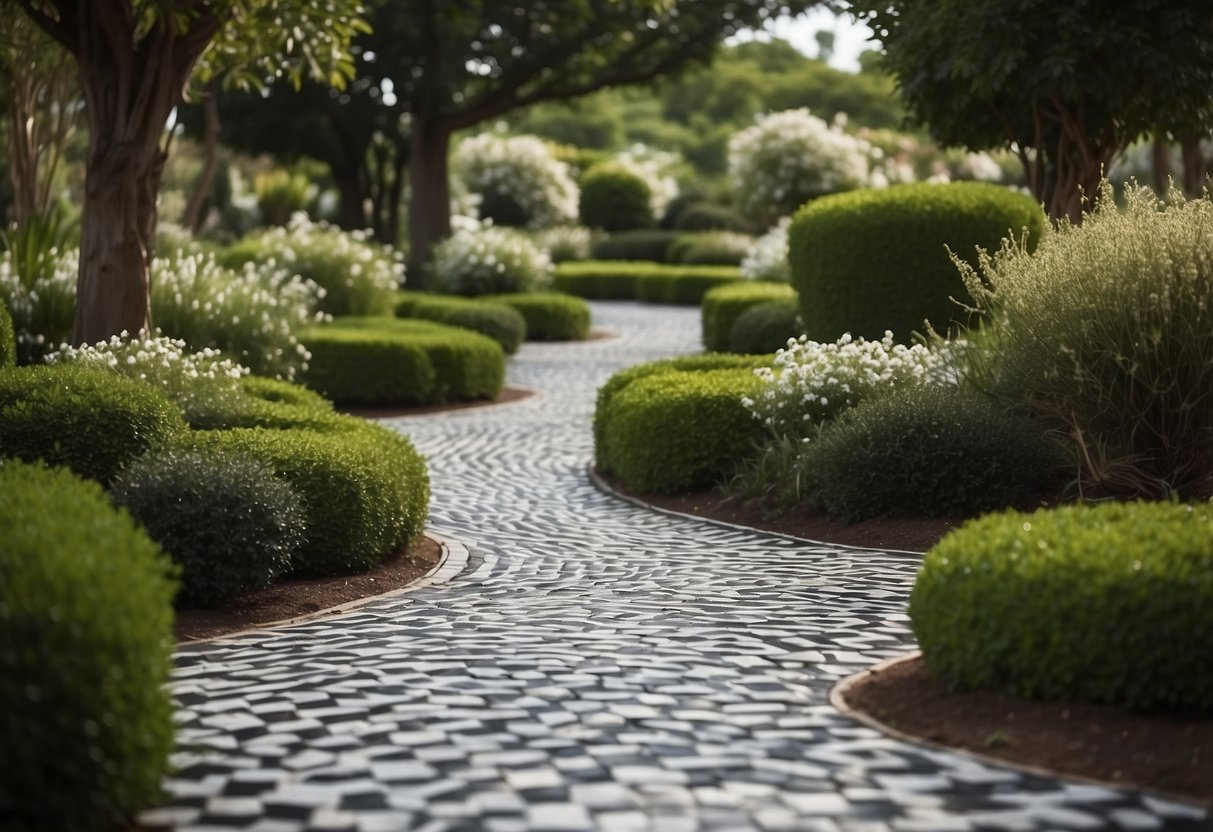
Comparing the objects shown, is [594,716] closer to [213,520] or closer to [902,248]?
[213,520]

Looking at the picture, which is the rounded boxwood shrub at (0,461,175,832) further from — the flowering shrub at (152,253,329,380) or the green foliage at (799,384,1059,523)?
the flowering shrub at (152,253,329,380)

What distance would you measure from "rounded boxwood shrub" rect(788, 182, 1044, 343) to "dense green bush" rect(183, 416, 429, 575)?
19.1ft

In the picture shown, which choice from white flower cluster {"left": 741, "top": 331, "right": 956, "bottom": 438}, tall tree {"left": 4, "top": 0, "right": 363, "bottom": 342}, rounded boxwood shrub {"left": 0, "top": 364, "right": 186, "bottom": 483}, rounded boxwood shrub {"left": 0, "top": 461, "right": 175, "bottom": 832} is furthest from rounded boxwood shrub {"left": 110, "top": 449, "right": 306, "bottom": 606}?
tall tree {"left": 4, "top": 0, "right": 363, "bottom": 342}

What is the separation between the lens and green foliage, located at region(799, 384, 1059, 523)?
888cm

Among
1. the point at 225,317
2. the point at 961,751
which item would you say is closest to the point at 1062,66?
the point at 225,317

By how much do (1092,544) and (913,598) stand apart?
71 centimetres

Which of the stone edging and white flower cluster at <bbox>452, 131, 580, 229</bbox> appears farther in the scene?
white flower cluster at <bbox>452, 131, 580, 229</bbox>

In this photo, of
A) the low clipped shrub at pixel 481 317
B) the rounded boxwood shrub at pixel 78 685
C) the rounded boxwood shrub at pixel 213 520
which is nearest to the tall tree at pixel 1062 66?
the low clipped shrub at pixel 481 317

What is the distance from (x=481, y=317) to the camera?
1975 centimetres

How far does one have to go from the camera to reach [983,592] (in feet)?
17.0

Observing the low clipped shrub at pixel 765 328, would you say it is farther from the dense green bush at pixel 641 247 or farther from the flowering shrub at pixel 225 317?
the dense green bush at pixel 641 247

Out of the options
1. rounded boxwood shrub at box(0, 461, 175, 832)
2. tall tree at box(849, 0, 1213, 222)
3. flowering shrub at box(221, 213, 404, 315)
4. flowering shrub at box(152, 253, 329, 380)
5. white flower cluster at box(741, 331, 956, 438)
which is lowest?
rounded boxwood shrub at box(0, 461, 175, 832)

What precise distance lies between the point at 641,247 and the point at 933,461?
26008 millimetres

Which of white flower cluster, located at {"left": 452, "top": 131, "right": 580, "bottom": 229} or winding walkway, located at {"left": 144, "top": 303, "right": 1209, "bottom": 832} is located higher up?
white flower cluster, located at {"left": 452, "top": 131, "right": 580, "bottom": 229}
